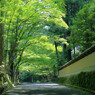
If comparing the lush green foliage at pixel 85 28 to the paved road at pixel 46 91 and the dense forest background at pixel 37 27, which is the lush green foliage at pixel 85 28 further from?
the paved road at pixel 46 91

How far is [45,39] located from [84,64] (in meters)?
4.96

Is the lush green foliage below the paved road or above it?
above

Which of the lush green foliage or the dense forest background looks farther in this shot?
the lush green foliage

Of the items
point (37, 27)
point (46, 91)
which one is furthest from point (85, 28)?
point (46, 91)

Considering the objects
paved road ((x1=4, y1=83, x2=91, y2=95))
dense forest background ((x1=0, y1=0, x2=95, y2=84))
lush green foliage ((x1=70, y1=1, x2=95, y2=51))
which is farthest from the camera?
lush green foliage ((x1=70, y1=1, x2=95, y2=51))

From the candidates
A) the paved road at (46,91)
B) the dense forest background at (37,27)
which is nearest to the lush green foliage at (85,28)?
the dense forest background at (37,27)

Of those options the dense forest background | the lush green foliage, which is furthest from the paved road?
the lush green foliage

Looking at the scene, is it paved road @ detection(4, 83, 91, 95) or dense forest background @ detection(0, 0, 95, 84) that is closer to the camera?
paved road @ detection(4, 83, 91, 95)

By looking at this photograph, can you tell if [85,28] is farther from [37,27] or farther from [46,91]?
[46,91]

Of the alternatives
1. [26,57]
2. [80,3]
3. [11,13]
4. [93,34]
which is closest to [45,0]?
[11,13]

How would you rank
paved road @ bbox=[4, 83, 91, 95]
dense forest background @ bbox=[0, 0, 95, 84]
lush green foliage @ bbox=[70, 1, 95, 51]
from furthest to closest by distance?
lush green foliage @ bbox=[70, 1, 95, 51] < dense forest background @ bbox=[0, 0, 95, 84] < paved road @ bbox=[4, 83, 91, 95]

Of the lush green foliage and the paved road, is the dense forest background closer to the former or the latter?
the lush green foliage

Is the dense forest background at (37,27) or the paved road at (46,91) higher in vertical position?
the dense forest background at (37,27)

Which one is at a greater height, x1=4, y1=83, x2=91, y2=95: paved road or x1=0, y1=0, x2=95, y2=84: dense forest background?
x1=0, y1=0, x2=95, y2=84: dense forest background
